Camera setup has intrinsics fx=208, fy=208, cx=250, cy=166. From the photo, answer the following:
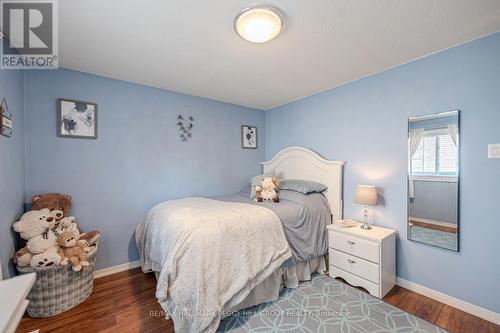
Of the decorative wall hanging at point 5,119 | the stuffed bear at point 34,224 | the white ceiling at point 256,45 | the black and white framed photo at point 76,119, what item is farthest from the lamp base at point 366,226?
the decorative wall hanging at point 5,119

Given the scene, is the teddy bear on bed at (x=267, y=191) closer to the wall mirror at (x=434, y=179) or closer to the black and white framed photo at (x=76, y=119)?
the wall mirror at (x=434, y=179)

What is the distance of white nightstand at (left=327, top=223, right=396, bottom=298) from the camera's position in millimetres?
1993

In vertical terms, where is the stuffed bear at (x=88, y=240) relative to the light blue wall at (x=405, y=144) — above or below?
below

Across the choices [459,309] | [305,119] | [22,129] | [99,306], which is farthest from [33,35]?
[459,309]

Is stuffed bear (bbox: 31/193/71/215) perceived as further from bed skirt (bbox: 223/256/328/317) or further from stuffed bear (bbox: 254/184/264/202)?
stuffed bear (bbox: 254/184/264/202)

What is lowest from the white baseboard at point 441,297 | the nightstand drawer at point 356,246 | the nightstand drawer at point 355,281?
the white baseboard at point 441,297

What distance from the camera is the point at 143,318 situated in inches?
69.3

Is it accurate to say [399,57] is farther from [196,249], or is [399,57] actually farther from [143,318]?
[143,318]

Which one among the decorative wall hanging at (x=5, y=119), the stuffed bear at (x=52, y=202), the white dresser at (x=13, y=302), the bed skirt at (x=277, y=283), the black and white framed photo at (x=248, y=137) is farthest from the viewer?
the black and white framed photo at (x=248, y=137)

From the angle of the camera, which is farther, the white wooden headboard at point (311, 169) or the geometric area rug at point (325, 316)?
the white wooden headboard at point (311, 169)

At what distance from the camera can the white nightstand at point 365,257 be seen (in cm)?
199

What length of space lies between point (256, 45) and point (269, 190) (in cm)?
164

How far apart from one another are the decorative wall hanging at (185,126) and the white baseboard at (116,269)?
1.75 meters

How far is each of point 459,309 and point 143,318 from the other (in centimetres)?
275
